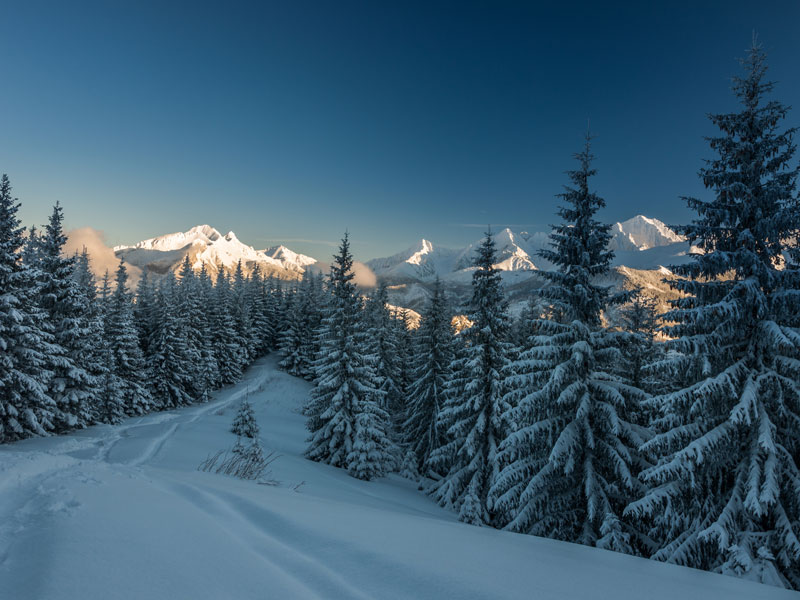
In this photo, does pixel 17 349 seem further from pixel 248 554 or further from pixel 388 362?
pixel 388 362

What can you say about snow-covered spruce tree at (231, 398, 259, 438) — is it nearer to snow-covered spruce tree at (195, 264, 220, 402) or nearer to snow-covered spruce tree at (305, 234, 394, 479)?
snow-covered spruce tree at (305, 234, 394, 479)

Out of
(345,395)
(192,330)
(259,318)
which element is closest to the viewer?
(345,395)

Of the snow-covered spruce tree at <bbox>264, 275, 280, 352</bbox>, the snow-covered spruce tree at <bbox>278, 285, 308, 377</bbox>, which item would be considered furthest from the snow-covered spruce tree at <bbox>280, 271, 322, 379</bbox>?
the snow-covered spruce tree at <bbox>264, 275, 280, 352</bbox>

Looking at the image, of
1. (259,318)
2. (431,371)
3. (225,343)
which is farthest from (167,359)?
(431,371)

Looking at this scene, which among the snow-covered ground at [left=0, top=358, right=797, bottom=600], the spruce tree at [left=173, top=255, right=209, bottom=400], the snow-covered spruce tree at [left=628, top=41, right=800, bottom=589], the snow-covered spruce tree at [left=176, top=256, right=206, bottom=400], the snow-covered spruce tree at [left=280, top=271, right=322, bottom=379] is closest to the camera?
the snow-covered ground at [left=0, top=358, right=797, bottom=600]

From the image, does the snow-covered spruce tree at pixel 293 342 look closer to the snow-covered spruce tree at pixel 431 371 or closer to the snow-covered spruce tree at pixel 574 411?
the snow-covered spruce tree at pixel 431 371

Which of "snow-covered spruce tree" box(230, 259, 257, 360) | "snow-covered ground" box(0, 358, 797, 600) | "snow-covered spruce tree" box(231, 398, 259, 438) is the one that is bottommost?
"snow-covered spruce tree" box(231, 398, 259, 438)

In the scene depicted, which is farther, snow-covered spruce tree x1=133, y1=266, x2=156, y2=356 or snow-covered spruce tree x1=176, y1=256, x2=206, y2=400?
snow-covered spruce tree x1=176, y1=256, x2=206, y2=400

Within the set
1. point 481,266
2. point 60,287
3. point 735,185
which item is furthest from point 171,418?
point 735,185

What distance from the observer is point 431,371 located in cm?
2561

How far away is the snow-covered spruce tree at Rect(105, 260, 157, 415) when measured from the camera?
97.5ft

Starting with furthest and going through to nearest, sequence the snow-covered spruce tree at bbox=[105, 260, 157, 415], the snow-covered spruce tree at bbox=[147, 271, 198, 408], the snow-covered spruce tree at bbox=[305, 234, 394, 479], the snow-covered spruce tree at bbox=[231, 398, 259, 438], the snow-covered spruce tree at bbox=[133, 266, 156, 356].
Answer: the snow-covered spruce tree at bbox=[133, 266, 156, 356]
the snow-covered spruce tree at bbox=[147, 271, 198, 408]
the snow-covered spruce tree at bbox=[105, 260, 157, 415]
the snow-covered spruce tree at bbox=[231, 398, 259, 438]
the snow-covered spruce tree at bbox=[305, 234, 394, 479]

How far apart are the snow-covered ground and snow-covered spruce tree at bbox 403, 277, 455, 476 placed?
20132 millimetres

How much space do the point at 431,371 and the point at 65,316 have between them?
20.9 m
